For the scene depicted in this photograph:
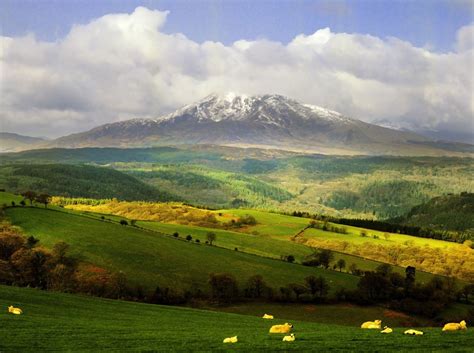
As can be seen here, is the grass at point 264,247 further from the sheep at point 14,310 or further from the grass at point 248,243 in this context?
the sheep at point 14,310

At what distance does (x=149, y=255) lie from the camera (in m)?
131

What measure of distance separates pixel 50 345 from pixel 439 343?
1141 inches

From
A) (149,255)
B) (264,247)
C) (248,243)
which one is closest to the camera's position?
(149,255)

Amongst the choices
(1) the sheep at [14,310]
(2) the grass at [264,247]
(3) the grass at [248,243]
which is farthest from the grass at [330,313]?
(3) the grass at [248,243]

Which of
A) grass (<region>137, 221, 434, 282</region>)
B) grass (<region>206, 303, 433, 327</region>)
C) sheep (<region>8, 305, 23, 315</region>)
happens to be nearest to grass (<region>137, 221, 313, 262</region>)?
grass (<region>137, 221, 434, 282</region>)

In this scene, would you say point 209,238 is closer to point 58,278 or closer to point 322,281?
point 322,281

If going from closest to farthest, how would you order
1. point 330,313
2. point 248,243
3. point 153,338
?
point 153,338 < point 330,313 < point 248,243

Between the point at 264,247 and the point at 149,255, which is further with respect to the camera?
the point at 264,247

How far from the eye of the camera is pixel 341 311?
107 m

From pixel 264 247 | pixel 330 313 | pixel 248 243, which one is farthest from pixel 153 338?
pixel 248 243

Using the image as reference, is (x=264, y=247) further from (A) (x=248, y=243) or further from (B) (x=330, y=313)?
(B) (x=330, y=313)

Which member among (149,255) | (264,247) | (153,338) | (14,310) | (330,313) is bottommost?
(330,313)

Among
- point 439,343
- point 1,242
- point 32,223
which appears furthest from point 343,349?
point 32,223

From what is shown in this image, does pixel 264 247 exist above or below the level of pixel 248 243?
below
